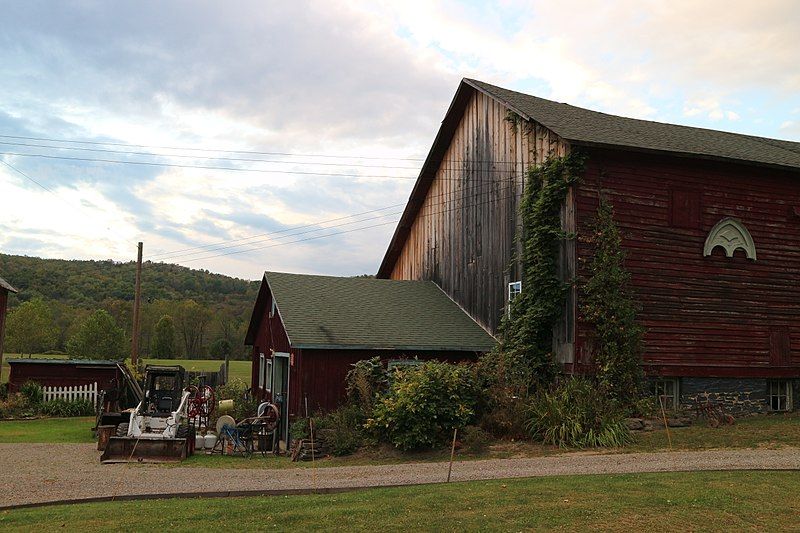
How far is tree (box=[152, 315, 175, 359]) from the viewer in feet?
216

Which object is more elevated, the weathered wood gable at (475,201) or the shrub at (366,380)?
the weathered wood gable at (475,201)

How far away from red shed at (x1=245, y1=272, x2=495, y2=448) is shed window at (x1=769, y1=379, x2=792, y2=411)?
29.7ft

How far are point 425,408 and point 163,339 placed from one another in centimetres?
5392

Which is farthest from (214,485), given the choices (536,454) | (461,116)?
(461,116)

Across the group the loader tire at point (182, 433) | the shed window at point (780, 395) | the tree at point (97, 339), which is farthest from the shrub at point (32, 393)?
the shed window at point (780, 395)

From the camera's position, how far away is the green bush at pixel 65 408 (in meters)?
29.2

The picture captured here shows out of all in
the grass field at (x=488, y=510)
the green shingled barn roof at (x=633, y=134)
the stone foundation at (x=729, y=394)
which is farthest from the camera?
the stone foundation at (x=729, y=394)

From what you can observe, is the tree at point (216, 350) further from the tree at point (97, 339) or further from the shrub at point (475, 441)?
the shrub at point (475, 441)

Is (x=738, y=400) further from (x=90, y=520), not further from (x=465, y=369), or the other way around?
(x=90, y=520)

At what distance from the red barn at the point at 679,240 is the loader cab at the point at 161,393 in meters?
10.5

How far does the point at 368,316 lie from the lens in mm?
22812

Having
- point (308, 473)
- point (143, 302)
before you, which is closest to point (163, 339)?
point (143, 302)

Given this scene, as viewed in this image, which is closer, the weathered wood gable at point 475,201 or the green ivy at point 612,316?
the green ivy at point 612,316

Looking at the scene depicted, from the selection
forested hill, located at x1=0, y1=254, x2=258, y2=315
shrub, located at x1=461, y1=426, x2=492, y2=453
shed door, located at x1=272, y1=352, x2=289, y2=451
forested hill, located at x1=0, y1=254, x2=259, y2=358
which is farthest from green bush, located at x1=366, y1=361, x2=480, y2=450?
forested hill, located at x1=0, y1=254, x2=258, y2=315
